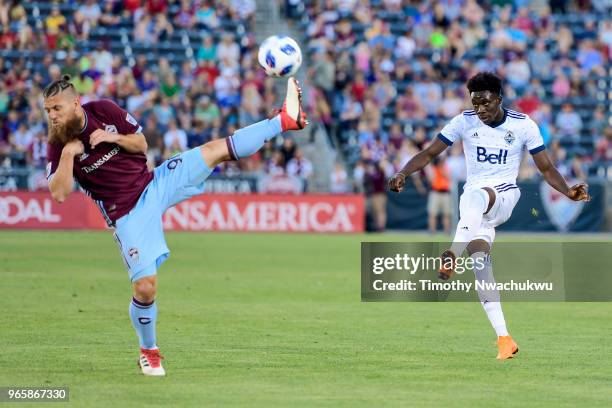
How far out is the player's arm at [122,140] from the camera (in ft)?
32.0

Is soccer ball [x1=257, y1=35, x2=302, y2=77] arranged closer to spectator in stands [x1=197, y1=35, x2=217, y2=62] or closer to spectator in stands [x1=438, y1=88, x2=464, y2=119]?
spectator in stands [x1=197, y1=35, x2=217, y2=62]

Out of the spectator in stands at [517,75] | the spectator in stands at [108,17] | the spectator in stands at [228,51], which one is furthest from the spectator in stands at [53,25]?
the spectator in stands at [517,75]

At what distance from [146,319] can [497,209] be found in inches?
143

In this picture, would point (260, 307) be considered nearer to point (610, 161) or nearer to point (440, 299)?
point (440, 299)

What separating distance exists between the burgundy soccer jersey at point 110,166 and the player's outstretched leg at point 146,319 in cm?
61

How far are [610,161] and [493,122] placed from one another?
911 inches

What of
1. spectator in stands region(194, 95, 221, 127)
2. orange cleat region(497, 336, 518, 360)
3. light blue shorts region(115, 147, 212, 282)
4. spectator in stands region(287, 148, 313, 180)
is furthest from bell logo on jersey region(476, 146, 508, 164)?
spectator in stands region(194, 95, 221, 127)

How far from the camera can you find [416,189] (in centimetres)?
3212

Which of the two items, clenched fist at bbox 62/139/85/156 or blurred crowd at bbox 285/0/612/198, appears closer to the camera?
clenched fist at bbox 62/139/85/156

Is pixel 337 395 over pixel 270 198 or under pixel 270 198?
over

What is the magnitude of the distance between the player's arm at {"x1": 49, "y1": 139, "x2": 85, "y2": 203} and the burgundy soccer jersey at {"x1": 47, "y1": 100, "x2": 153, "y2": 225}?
164mm

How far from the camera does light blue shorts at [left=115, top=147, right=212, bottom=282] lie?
1001 centimetres

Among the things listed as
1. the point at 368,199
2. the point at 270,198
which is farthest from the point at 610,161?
the point at 270,198

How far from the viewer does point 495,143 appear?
11977 millimetres
